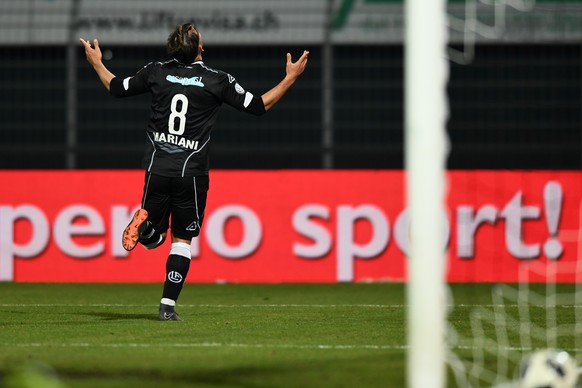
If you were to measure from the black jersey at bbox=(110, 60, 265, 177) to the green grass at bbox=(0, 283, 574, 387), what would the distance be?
920 millimetres

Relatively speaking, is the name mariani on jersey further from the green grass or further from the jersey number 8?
the green grass

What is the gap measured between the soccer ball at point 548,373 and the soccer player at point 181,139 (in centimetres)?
313

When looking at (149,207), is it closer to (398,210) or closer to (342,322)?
(342,322)

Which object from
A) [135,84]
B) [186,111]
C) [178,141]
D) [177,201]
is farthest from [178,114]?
[177,201]

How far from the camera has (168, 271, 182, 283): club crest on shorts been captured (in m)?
7.31

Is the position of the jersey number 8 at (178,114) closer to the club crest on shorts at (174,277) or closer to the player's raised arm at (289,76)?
the player's raised arm at (289,76)

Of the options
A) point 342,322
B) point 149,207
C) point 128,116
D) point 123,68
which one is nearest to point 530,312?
point 342,322

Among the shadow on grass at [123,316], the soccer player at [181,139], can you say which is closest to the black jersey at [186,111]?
the soccer player at [181,139]

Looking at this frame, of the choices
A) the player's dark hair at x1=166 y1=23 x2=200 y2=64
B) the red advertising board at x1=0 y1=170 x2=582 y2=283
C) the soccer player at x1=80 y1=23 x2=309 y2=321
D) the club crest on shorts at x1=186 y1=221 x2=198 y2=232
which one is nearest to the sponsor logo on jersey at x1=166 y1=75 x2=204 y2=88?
the soccer player at x1=80 y1=23 x2=309 y2=321

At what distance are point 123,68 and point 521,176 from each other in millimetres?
4649

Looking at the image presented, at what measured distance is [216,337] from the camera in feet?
21.1

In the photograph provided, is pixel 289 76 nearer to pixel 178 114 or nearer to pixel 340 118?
pixel 178 114

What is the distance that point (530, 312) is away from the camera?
323 inches

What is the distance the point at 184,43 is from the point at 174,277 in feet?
4.40
